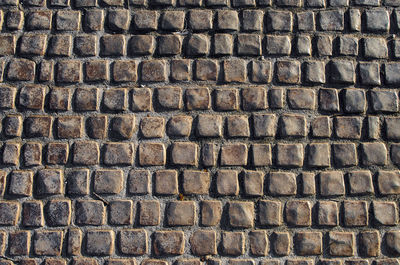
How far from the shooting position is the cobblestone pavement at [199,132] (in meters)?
2.09

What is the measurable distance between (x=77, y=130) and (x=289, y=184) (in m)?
1.18

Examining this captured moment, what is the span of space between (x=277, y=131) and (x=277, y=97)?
0.19 metres

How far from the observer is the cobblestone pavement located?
2092mm

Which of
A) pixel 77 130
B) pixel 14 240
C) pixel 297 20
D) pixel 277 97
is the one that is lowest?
pixel 14 240

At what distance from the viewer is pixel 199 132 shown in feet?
7.14

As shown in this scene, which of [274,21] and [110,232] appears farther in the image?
[274,21]

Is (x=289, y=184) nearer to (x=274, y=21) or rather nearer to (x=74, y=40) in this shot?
(x=274, y=21)

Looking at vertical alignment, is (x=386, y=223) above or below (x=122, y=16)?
below

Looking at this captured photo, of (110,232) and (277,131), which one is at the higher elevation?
(277,131)

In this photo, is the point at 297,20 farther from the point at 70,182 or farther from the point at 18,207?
the point at 18,207

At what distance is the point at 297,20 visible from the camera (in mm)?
2330

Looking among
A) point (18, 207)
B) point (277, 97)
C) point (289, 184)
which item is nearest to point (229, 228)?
point (289, 184)

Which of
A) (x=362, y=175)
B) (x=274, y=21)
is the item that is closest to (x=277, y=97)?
(x=274, y=21)

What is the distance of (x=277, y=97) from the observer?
2238 millimetres
